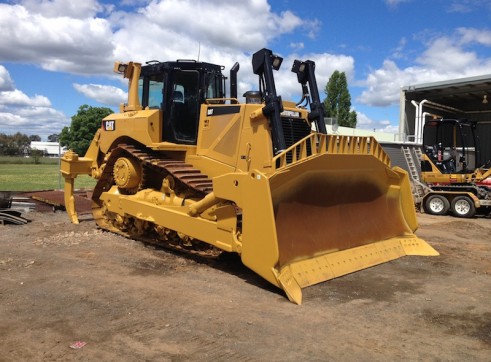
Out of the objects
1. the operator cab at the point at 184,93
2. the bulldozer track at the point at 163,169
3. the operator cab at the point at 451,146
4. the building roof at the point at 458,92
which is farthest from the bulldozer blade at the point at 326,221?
the building roof at the point at 458,92

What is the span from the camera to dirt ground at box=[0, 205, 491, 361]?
3.87 meters

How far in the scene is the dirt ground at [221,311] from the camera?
387 cm

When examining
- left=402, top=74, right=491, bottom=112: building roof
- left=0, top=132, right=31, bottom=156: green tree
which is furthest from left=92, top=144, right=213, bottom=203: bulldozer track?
left=0, top=132, right=31, bottom=156: green tree

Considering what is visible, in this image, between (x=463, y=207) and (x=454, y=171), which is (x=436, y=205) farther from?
(x=454, y=171)

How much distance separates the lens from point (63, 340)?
13.1 feet

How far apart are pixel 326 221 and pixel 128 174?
12.0 feet

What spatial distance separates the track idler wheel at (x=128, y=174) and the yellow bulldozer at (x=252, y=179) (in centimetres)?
2

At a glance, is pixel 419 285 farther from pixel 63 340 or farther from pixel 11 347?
pixel 11 347

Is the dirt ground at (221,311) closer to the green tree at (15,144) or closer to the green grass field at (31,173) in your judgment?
the green grass field at (31,173)

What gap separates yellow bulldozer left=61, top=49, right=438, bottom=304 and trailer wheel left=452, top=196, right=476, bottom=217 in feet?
23.7

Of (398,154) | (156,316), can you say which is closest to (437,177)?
(398,154)

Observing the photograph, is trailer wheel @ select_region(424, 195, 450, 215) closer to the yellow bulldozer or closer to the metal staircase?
the metal staircase

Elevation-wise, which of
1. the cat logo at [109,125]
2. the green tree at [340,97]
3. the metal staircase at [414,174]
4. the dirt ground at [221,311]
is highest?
the green tree at [340,97]

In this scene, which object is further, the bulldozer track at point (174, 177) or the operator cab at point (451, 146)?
the operator cab at point (451, 146)
